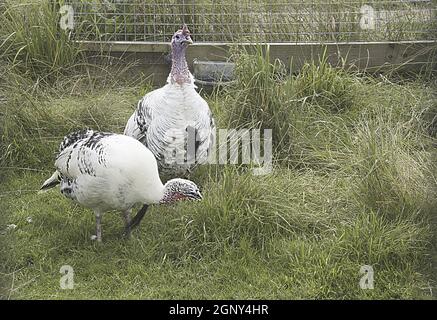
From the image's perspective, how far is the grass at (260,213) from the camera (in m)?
3.80

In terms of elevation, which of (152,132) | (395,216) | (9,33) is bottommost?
(395,216)

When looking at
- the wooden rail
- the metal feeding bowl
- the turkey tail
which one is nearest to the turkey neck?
the turkey tail

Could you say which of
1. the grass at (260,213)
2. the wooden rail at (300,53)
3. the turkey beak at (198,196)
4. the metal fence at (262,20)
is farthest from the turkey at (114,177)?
the metal fence at (262,20)

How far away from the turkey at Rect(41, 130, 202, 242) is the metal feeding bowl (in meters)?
1.77

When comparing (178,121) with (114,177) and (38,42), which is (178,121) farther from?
(38,42)

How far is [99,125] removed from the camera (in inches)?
203

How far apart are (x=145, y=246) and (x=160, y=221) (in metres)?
0.26

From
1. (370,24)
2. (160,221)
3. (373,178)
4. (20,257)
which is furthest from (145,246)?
(370,24)

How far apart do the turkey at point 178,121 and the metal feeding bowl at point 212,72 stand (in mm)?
1166

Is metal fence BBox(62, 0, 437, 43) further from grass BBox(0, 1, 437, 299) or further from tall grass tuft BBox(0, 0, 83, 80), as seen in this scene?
grass BBox(0, 1, 437, 299)

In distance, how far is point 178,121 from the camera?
4.37 meters

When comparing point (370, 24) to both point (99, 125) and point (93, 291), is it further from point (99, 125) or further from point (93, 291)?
point (93, 291)

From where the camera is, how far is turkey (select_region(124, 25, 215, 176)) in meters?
4.36

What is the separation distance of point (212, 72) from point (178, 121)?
1.43 meters
